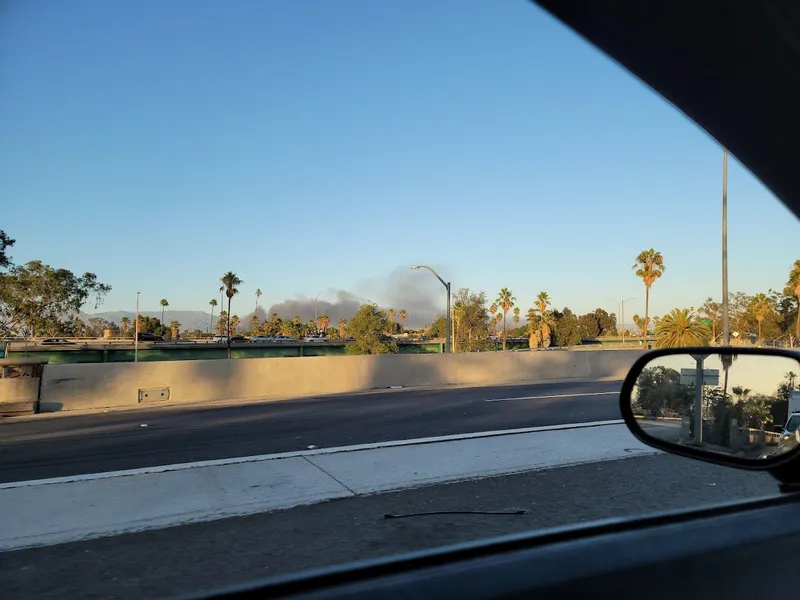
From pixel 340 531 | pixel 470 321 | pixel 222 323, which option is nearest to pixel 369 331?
pixel 470 321

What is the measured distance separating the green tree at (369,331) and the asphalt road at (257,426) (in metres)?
40.0

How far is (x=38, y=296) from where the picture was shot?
4753 centimetres

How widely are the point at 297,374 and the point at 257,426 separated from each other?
848 centimetres

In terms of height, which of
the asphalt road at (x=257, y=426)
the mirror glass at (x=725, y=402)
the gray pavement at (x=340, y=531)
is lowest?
the asphalt road at (x=257, y=426)

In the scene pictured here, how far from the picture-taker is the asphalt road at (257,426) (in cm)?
957

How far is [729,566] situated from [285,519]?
4.69 meters

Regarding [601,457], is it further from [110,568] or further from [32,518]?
[32,518]

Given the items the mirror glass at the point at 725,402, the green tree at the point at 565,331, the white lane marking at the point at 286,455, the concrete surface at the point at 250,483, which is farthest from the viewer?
the green tree at the point at 565,331

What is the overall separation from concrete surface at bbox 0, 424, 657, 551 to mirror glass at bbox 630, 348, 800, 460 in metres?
4.75

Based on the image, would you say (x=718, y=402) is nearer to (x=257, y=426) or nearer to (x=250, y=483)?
(x=250, y=483)

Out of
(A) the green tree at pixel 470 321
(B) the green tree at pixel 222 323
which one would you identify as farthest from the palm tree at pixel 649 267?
(B) the green tree at pixel 222 323

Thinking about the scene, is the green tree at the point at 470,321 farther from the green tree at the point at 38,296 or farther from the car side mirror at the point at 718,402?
the car side mirror at the point at 718,402

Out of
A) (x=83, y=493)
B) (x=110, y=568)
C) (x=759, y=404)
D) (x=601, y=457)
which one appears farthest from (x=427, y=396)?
(x=759, y=404)

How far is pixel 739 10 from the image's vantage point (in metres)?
2.15
